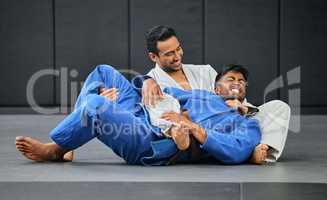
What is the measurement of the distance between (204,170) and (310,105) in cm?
499

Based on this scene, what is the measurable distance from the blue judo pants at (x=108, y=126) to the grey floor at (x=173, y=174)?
160mm

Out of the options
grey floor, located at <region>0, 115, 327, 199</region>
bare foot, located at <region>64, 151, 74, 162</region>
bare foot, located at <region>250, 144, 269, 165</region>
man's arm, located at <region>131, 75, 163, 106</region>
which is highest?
man's arm, located at <region>131, 75, 163, 106</region>

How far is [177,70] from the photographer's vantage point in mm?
5480

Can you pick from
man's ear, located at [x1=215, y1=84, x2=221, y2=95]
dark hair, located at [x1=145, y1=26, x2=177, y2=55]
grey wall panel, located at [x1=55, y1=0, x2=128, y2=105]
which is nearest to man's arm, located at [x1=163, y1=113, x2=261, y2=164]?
man's ear, located at [x1=215, y1=84, x2=221, y2=95]

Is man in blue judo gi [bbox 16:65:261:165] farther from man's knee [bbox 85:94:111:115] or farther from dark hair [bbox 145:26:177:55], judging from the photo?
dark hair [bbox 145:26:177:55]

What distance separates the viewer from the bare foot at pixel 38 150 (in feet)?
17.4

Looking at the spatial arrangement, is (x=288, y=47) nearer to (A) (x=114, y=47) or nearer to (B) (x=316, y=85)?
(B) (x=316, y=85)

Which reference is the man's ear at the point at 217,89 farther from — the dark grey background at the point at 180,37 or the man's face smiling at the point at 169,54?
the dark grey background at the point at 180,37

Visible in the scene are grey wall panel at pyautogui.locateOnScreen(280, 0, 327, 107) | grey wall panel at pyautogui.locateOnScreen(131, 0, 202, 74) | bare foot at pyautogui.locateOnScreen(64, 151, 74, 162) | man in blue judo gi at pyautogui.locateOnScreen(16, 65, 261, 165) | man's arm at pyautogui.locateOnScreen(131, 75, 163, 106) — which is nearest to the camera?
man in blue judo gi at pyautogui.locateOnScreen(16, 65, 261, 165)

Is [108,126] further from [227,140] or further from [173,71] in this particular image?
[227,140]

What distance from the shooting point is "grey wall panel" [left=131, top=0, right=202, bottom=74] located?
9906 mm

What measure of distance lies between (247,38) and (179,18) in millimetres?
896

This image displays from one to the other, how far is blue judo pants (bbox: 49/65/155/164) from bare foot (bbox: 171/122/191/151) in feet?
0.83

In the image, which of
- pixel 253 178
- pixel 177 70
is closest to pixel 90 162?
pixel 177 70
